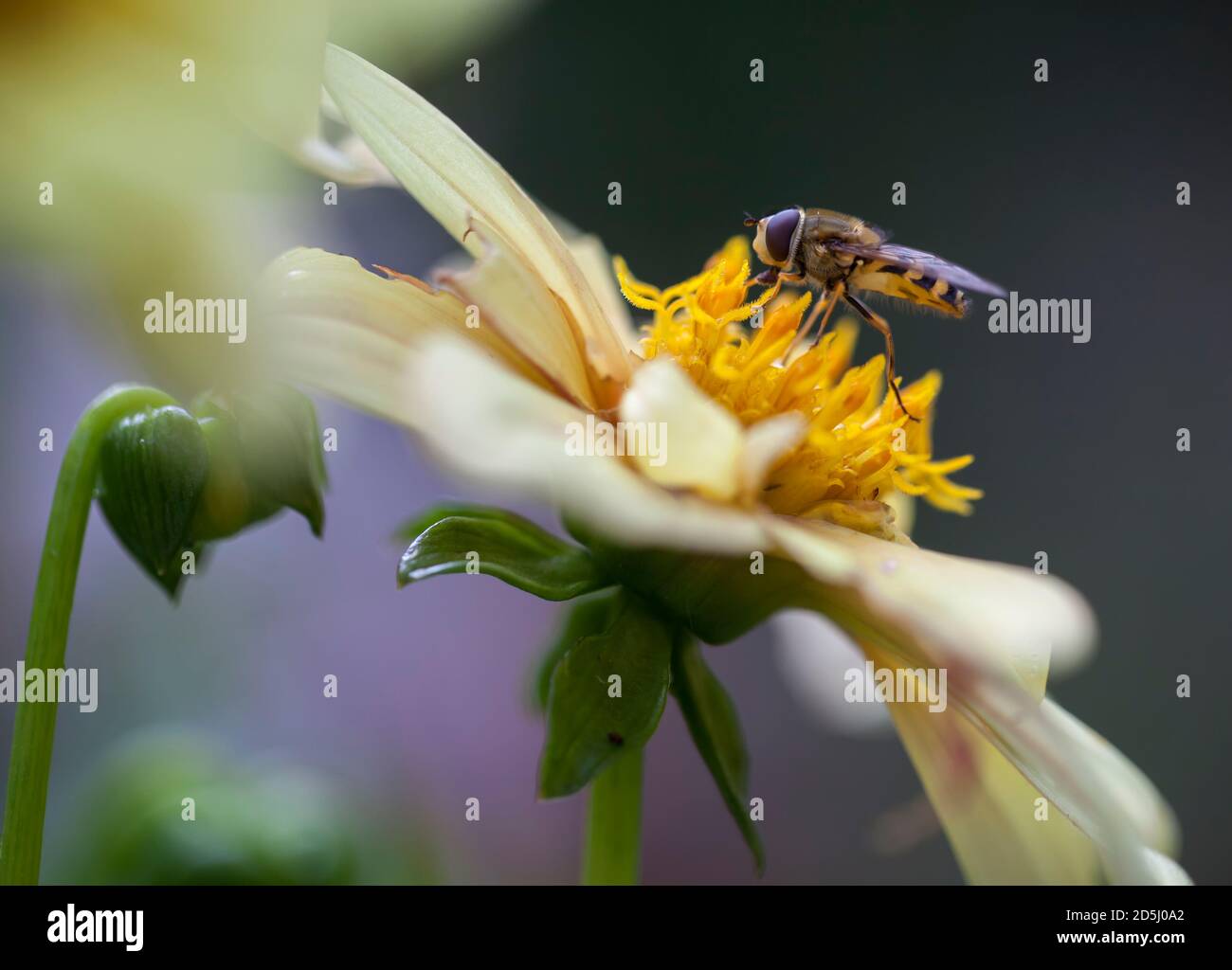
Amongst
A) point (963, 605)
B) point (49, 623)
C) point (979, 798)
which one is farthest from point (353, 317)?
point (979, 798)

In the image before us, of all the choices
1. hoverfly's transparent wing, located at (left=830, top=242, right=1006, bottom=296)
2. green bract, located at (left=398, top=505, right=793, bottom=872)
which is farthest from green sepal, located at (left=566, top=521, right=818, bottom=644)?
hoverfly's transparent wing, located at (left=830, top=242, right=1006, bottom=296)

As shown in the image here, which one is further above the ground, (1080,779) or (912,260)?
(912,260)

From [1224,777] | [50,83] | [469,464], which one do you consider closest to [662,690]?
→ [469,464]

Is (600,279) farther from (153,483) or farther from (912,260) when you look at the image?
(153,483)

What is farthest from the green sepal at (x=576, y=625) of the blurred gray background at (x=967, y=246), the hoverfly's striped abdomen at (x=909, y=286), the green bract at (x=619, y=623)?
the blurred gray background at (x=967, y=246)

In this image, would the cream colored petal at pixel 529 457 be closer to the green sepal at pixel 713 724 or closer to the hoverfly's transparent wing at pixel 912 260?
the green sepal at pixel 713 724

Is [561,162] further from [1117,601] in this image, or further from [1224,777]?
[1224,777]

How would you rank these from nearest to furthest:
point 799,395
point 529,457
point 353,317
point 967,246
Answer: point 529,457 < point 353,317 < point 799,395 < point 967,246
